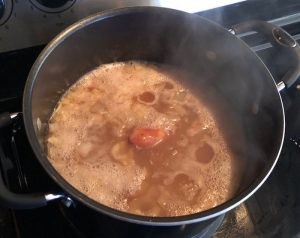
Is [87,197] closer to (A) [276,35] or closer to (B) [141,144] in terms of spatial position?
(B) [141,144]

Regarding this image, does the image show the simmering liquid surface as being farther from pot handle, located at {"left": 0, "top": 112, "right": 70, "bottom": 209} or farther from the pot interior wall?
pot handle, located at {"left": 0, "top": 112, "right": 70, "bottom": 209}

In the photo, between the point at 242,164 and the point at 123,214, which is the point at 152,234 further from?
the point at 242,164

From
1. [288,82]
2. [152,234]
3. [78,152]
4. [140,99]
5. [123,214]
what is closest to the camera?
[123,214]

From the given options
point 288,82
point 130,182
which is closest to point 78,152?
point 130,182

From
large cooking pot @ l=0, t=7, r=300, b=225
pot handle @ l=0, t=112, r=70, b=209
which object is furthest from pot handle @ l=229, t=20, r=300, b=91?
pot handle @ l=0, t=112, r=70, b=209

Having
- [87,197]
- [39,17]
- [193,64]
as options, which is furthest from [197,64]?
[87,197]

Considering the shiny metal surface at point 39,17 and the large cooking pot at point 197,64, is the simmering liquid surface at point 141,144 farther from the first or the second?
the shiny metal surface at point 39,17
